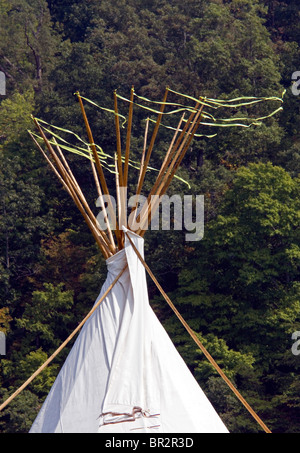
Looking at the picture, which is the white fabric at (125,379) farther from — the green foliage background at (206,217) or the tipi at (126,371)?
the green foliage background at (206,217)

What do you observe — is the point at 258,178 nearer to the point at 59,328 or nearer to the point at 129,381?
the point at 59,328

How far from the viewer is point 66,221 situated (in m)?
25.4

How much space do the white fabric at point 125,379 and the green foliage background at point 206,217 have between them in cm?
1038

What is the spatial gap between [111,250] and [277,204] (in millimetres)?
12615

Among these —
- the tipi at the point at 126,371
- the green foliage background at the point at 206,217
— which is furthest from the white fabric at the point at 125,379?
the green foliage background at the point at 206,217

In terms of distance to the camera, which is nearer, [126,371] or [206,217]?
[126,371]

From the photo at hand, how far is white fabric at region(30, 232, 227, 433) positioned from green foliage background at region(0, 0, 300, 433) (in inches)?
409

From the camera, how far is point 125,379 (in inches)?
314

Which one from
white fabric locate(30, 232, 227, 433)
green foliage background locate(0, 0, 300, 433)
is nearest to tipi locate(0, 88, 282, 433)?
white fabric locate(30, 232, 227, 433)

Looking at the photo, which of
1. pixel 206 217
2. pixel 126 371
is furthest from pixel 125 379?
pixel 206 217

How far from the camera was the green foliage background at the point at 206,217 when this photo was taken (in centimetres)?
2011

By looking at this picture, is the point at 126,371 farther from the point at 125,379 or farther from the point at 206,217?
the point at 206,217

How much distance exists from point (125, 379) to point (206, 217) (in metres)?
14.1

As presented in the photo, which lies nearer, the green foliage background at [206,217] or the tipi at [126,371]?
the tipi at [126,371]
